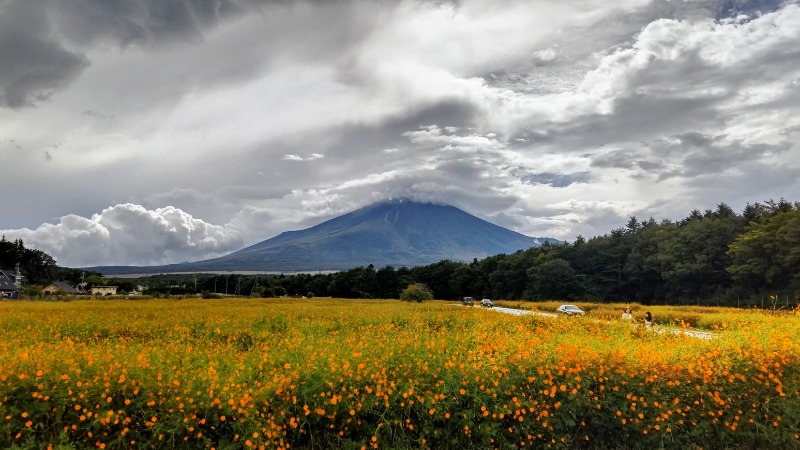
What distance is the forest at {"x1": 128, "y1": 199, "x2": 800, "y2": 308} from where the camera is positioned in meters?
48.2

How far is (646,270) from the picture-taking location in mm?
65125

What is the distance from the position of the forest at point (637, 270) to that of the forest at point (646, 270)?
4.5 inches

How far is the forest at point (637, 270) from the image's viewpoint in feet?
159

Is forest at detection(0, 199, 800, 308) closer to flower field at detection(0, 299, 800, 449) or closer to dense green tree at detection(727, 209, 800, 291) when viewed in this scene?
dense green tree at detection(727, 209, 800, 291)

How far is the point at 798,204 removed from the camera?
51.4m

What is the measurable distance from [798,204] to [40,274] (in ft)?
432

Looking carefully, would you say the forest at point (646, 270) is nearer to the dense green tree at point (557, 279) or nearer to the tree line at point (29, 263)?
the dense green tree at point (557, 279)

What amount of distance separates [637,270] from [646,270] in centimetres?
130

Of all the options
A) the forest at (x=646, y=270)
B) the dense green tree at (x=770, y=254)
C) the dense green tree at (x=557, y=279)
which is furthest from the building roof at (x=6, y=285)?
the dense green tree at (x=770, y=254)

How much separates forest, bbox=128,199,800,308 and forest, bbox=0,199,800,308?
0.38 ft

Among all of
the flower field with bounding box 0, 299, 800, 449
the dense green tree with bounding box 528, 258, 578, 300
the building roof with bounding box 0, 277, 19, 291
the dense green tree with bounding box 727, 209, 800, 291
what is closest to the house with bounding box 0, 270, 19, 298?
the building roof with bounding box 0, 277, 19, 291

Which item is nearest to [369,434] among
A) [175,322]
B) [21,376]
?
[21,376]

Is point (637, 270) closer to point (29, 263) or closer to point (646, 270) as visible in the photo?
point (646, 270)

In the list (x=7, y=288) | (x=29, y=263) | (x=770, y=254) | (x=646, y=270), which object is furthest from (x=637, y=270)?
(x=29, y=263)
